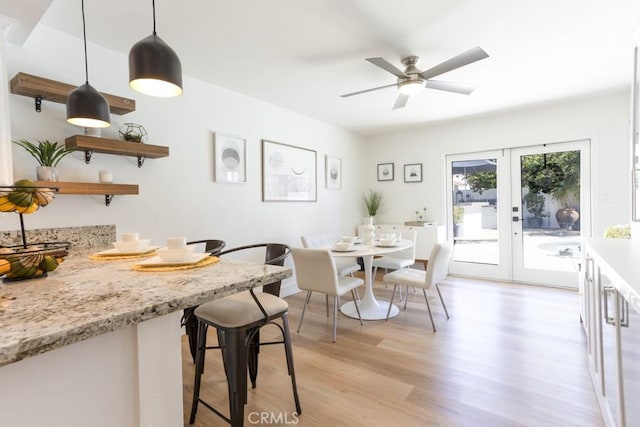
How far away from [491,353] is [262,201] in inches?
104

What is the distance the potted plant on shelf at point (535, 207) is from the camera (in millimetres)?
4199

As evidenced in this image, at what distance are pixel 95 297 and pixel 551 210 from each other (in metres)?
4.95

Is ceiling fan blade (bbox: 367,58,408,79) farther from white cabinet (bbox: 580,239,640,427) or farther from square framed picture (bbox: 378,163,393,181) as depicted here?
square framed picture (bbox: 378,163,393,181)

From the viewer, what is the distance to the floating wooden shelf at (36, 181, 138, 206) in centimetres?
194

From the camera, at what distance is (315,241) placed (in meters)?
3.58

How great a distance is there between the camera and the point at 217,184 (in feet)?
10.4

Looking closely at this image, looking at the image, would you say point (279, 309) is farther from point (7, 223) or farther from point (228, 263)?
point (7, 223)

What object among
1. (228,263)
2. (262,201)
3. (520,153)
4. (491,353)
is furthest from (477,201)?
(228,263)

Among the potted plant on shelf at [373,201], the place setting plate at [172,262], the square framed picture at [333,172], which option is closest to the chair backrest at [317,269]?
the place setting plate at [172,262]

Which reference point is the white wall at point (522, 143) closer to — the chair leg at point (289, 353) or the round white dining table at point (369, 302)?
the round white dining table at point (369, 302)

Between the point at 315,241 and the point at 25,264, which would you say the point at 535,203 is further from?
the point at 25,264

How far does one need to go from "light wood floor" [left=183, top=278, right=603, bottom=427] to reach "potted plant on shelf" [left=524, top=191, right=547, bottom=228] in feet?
4.68

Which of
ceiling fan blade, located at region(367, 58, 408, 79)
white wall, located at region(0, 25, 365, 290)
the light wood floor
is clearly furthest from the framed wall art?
ceiling fan blade, located at region(367, 58, 408, 79)

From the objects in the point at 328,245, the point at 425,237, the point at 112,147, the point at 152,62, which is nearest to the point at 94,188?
the point at 112,147
